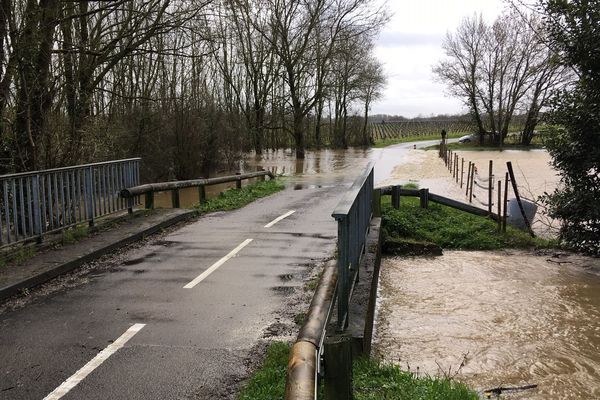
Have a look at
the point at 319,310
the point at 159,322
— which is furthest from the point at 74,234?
the point at 319,310

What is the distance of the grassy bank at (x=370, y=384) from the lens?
13.9ft

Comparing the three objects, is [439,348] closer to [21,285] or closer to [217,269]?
[217,269]

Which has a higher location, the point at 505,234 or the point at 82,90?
the point at 82,90

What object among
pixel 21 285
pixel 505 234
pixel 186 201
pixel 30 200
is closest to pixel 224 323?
pixel 21 285

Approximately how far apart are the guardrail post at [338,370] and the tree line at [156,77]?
8187 mm

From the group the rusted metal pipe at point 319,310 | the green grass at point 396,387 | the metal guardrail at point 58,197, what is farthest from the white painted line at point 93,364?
the metal guardrail at point 58,197

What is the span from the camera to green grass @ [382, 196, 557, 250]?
43.0 feet

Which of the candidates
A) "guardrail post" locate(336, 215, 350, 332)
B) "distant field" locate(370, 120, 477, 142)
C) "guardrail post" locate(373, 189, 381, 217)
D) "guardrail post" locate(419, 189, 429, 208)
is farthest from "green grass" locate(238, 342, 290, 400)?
"distant field" locate(370, 120, 477, 142)

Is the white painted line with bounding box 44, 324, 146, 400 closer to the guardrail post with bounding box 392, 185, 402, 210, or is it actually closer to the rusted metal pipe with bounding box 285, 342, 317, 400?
the rusted metal pipe with bounding box 285, 342, 317, 400

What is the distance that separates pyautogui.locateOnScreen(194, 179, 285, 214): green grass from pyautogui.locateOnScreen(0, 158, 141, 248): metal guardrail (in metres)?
3.18

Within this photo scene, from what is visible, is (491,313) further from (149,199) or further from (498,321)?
(149,199)

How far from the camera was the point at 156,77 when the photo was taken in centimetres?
2530

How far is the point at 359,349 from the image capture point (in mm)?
4934

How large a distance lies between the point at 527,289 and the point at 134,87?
20.4 metres
